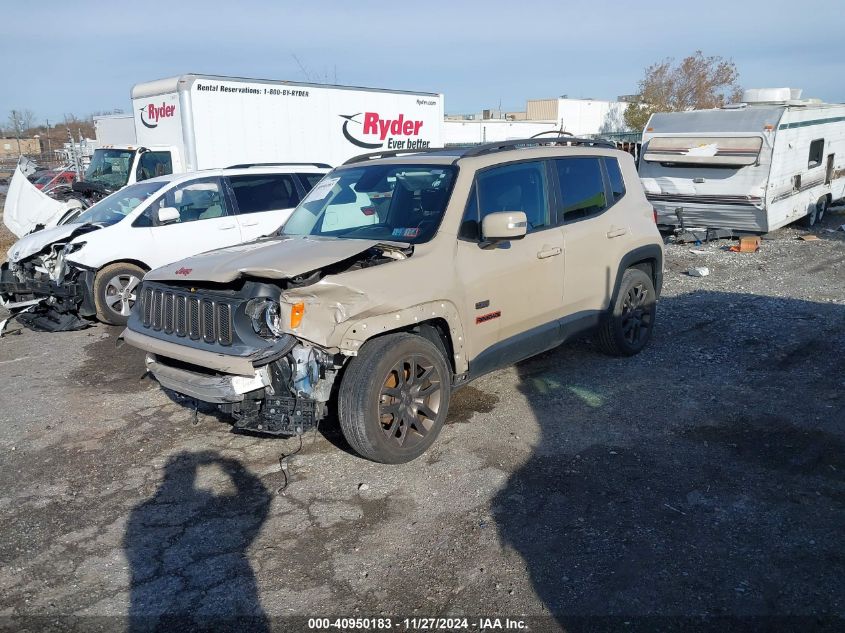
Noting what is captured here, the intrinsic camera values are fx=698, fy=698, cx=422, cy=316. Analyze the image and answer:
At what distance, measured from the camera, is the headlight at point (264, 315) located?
14.2ft

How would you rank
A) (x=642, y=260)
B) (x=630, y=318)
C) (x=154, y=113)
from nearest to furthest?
(x=630, y=318), (x=642, y=260), (x=154, y=113)

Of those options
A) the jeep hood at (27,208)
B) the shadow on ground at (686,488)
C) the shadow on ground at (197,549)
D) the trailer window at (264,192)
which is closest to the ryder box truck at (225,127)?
the jeep hood at (27,208)

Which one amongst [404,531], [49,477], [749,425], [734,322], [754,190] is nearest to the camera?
[404,531]

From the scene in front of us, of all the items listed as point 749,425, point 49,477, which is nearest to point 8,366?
point 49,477

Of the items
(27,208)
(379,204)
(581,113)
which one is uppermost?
(581,113)

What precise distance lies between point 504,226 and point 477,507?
186cm

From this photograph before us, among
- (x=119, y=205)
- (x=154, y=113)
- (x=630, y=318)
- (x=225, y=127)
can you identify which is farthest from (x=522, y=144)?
(x=154, y=113)

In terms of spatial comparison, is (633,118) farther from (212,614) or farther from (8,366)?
(212,614)

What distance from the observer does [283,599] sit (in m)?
3.34

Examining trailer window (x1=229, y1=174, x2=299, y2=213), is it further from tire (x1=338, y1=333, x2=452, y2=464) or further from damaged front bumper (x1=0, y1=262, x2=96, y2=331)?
tire (x1=338, y1=333, x2=452, y2=464)

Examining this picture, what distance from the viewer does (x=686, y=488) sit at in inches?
169

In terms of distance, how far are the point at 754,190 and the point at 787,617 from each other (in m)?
11.0

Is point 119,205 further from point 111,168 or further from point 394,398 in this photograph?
point 394,398

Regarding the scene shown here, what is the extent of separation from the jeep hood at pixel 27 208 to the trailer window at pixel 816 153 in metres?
13.7
